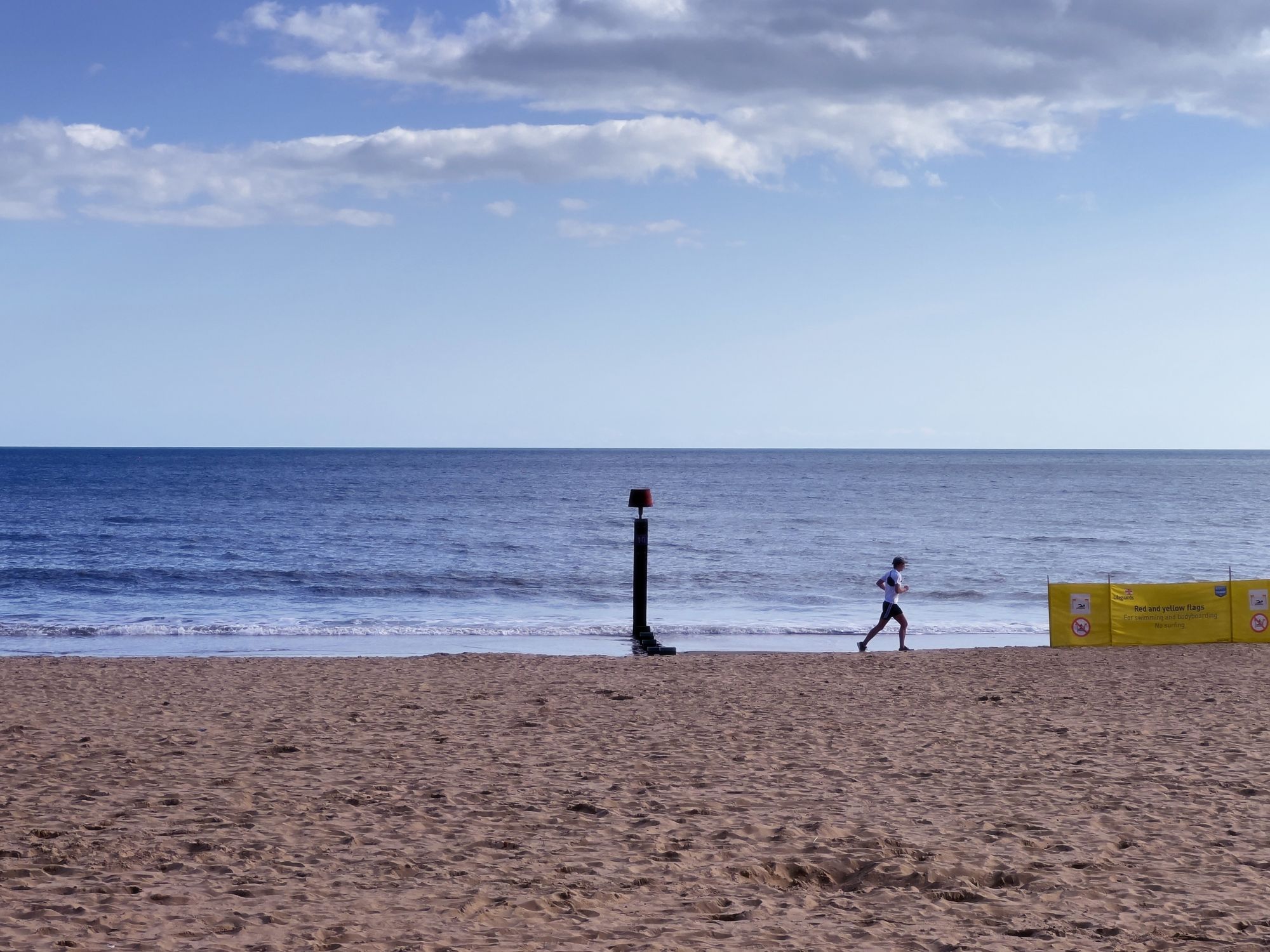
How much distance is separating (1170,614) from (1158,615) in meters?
0.19

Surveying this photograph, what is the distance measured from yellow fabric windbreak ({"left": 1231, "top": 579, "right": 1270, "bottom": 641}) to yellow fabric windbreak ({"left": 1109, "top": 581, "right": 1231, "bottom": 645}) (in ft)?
0.35

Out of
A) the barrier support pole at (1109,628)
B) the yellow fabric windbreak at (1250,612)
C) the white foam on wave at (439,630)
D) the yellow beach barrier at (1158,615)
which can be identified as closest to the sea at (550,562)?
the white foam on wave at (439,630)

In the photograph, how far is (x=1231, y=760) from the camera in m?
9.27

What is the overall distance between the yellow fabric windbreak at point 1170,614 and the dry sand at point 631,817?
15.3 ft

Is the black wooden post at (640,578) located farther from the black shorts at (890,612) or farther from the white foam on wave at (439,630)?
the black shorts at (890,612)

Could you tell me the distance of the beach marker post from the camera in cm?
1939

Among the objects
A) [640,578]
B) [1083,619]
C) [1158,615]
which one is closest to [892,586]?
[1083,619]

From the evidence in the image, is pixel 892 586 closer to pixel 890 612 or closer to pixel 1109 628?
pixel 890 612

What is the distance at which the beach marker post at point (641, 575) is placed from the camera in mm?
19391

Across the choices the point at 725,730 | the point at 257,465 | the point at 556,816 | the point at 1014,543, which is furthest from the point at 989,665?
the point at 257,465

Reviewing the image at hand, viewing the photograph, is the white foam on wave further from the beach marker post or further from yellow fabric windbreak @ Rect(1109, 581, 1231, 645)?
yellow fabric windbreak @ Rect(1109, 581, 1231, 645)

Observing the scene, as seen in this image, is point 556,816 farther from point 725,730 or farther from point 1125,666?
point 1125,666

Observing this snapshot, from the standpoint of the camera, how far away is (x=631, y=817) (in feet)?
25.0

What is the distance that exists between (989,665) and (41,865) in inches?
500
